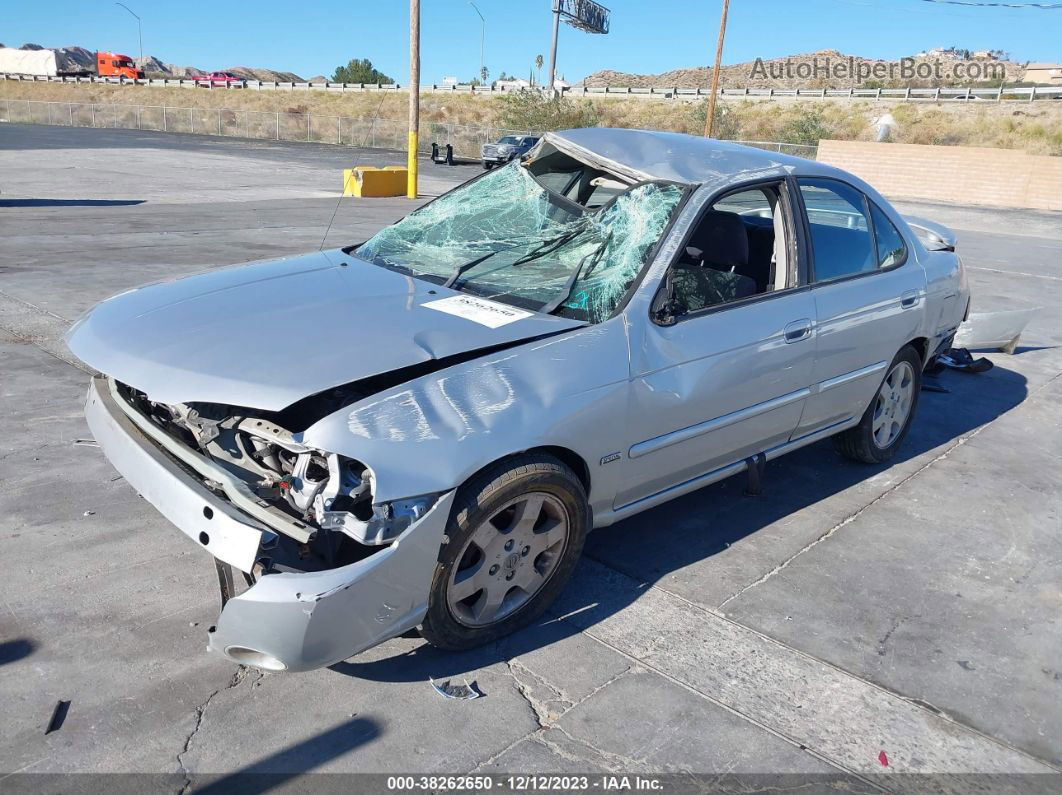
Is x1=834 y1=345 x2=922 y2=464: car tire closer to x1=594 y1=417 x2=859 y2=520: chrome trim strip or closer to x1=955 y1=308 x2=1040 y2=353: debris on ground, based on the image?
x1=594 y1=417 x2=859 y2=520: chrome trim strip

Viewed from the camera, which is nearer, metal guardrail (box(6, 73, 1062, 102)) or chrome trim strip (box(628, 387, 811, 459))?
chrome trim strip (box(628, 387, 811, 459))

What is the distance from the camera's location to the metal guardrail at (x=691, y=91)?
179 ft

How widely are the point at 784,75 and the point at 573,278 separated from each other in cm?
11671

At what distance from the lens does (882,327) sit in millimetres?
4719

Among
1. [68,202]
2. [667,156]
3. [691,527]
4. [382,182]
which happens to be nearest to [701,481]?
[691,527]

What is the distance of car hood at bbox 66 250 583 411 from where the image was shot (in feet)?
9.25

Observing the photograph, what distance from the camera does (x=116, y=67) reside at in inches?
3332

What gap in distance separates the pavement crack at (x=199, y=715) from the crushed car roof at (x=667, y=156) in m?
2.69

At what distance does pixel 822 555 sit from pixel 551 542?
158 centimetres

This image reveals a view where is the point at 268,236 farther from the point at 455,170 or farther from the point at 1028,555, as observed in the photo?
the point at 455,170

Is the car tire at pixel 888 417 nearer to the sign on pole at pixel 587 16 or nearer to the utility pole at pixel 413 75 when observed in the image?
the utility pole at pixel 413 75

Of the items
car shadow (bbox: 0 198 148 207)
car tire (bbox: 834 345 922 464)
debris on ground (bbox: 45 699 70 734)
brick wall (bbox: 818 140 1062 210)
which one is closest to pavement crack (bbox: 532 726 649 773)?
debris on ground (bbox: 45 699 70 734)

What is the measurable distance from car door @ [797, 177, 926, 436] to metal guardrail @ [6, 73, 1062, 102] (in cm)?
3975

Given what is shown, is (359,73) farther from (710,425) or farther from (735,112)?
(710,425)
